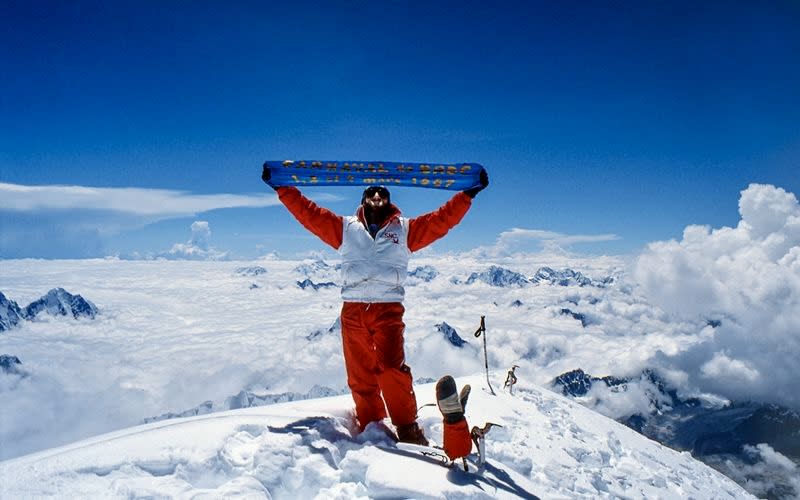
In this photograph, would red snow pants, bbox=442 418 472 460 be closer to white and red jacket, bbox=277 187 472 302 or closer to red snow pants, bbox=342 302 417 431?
red snow pants, bbox=342 302 417 431

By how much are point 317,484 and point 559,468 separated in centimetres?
298

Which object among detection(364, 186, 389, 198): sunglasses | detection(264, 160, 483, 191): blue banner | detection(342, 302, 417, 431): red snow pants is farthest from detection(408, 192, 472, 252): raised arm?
detection(342, 302, 417, 431): red snow pants

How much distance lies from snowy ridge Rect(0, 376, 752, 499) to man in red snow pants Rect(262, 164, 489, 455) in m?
0.41

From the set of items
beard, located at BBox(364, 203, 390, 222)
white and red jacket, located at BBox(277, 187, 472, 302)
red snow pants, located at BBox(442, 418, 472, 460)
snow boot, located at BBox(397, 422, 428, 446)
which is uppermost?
beard, located at BBox(364, 203, 390, 222)

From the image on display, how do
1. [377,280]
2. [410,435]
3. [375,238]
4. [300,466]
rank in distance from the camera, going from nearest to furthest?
[300,466]
[410,435]
[377,280]
[375,238]

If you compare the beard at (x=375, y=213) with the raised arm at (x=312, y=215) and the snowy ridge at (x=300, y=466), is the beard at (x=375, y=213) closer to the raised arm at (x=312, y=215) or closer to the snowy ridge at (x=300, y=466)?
the raised arm at (x=312, y=215)

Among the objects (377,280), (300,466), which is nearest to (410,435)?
(300,466)

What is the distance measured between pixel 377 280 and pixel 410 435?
180cm

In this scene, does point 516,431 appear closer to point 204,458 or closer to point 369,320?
point 369,320

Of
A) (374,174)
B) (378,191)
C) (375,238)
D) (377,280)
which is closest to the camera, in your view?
(377,280)

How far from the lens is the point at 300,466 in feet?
12.0

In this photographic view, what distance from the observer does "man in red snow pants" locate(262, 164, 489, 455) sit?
15.5 ft

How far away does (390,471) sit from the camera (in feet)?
11.2

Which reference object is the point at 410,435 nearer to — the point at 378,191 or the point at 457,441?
the point at 457,441
